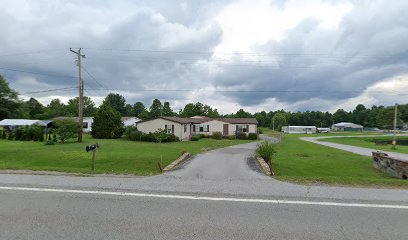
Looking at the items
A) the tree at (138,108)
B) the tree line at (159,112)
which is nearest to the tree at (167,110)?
the tree line at (159,112)

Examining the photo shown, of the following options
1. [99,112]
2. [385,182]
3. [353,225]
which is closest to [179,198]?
[353,225]

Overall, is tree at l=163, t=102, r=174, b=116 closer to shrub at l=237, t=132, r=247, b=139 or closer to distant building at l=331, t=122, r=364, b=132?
shrub at l=237, t=132, r=247, b=139

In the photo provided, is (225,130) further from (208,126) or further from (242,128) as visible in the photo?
(242,128)

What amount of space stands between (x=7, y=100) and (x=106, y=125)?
137ft

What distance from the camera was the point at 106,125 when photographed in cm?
3666

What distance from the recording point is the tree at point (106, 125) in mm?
36594

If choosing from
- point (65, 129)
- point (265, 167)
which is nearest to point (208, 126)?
point (65, 129)

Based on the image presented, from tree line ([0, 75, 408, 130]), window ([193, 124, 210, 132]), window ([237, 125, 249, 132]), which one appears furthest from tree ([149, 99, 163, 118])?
window ([237, 125, 249, 132])

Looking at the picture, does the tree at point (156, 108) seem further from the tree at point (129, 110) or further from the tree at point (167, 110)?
the tree at point (129, 110)

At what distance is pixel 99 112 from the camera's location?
37344mm

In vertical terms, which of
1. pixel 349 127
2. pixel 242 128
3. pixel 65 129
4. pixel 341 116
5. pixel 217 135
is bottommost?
pixel 217 135

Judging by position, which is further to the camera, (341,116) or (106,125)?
(341,116)

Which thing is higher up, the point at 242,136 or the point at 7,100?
the point at 7,100

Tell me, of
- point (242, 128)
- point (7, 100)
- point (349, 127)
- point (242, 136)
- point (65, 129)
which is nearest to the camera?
point (65, 129)
